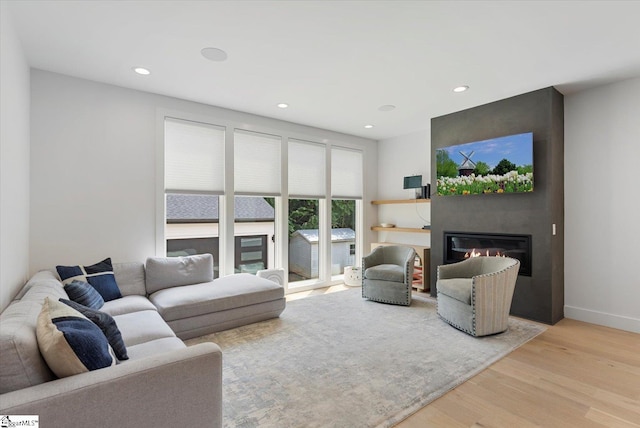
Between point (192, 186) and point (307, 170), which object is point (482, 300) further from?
point (192, 186)

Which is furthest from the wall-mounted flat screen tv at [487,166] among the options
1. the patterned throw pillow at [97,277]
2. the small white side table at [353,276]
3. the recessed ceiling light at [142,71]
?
the patterned throw pillow at [97,277]

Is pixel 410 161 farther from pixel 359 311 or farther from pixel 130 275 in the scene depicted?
pixel 130 275

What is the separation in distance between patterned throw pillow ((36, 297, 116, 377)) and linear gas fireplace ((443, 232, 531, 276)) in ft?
13.8

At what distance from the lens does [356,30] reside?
2377mm

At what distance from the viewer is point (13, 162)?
2293mm

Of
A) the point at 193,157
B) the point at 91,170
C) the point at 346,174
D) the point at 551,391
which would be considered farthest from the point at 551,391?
the point at 91,170

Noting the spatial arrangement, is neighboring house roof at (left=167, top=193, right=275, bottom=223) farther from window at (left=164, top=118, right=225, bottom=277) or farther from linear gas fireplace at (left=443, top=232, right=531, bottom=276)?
linear gas fireplace at (left=443, top=232, right=531, bottom=276)

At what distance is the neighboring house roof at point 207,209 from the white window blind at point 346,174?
141 cm

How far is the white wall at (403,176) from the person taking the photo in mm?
5336

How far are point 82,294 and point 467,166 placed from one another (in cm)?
453

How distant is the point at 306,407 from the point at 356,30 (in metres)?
2.79

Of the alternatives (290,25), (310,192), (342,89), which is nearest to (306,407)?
(290,25)

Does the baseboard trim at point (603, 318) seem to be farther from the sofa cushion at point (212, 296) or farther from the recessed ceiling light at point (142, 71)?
A: the recessed ceiling light at point (142, 71)

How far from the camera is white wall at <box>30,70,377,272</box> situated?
310 cm
